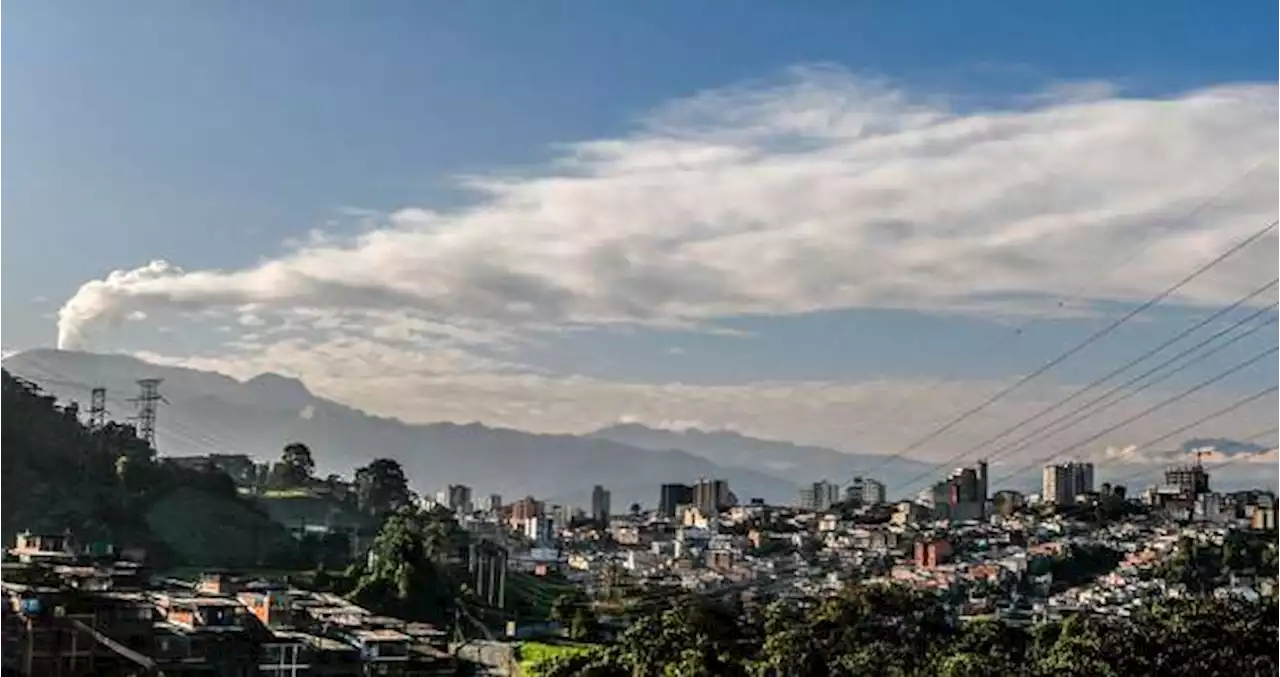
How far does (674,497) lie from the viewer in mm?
140250

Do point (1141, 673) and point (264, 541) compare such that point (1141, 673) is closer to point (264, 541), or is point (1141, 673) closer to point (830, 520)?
point (264, 541)

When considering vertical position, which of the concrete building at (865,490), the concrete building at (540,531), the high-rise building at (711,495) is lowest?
the concrete building at (540,531)

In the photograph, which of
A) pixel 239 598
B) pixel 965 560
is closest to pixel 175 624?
pixel 239 598

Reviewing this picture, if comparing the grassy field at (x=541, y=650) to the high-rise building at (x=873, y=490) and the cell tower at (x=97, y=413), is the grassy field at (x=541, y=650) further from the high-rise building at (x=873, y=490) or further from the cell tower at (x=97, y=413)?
the high-rise building at (x=873, y=490)

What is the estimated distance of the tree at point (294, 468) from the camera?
6962 cm

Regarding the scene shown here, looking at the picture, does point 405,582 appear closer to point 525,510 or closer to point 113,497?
point 113,497

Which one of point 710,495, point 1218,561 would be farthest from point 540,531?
point 1218,561

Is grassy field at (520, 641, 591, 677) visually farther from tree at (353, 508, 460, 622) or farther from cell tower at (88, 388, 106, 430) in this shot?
cell tower at (88, 388, 106, 430)

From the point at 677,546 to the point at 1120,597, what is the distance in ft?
118

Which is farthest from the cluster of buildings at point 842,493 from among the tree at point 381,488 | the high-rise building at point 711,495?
the tree at point 381,488

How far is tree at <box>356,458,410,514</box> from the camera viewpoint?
218 feet

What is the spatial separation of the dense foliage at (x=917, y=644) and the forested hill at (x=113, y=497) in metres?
19.1

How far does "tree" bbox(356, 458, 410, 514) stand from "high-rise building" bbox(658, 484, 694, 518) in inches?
2621

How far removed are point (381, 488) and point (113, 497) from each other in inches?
704
